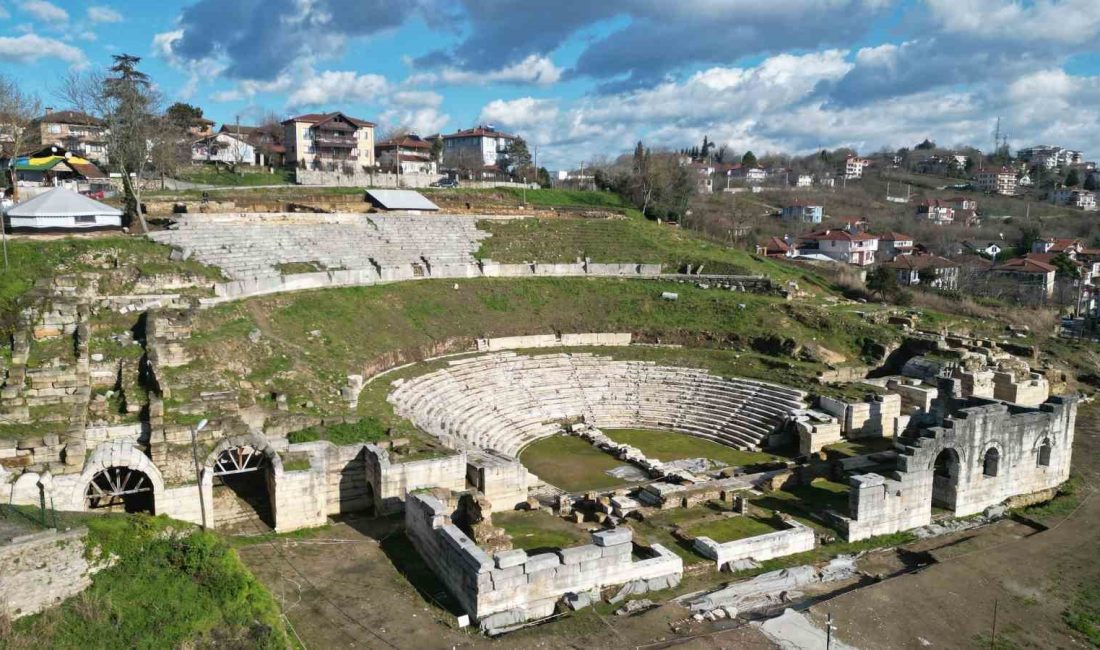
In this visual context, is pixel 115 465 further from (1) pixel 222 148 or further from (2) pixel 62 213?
(1) pixel 222 148

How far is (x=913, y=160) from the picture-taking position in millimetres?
168125

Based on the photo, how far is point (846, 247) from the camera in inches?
2820

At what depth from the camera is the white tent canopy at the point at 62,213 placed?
33.4m

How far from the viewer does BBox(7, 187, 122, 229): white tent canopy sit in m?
33.4

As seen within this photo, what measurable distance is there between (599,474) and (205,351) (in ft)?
47.6

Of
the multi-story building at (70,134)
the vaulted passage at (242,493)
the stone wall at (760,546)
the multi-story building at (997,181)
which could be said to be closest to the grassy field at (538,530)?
the stone wall at (760,546)

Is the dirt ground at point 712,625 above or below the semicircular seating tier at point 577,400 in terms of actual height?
below

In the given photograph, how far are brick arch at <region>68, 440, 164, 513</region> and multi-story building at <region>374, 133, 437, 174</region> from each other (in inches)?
2370

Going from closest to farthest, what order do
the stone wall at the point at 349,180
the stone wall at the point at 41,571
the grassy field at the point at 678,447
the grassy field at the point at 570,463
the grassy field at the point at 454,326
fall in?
the stone wall at the point at 41,571, the grassy field at the point at 570,463, the grassy field at the point at 454,326, the grassy field at the point at 678,447, the stone wall at the point at 349,180

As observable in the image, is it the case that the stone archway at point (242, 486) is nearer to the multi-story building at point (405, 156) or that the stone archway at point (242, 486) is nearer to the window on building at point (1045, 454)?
the window on building at point (1045, 454)

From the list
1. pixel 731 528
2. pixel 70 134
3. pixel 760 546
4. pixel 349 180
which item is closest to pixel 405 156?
pixel 349 180

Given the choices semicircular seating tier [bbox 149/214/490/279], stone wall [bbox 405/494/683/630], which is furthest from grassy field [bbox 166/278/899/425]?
stone wall [bbox 405/494/683/630]

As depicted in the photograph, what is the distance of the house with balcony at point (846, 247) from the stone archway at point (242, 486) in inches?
2471

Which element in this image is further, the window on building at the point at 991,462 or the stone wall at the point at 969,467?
the window on building at the point at 991,462
